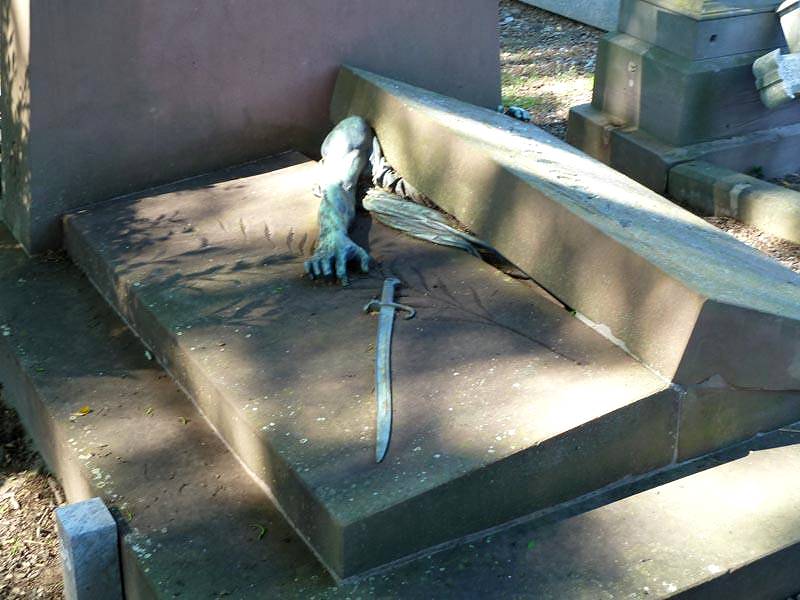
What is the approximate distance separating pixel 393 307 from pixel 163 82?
1736mm

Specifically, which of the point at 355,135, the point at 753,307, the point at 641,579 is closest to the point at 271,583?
the point at 641,579

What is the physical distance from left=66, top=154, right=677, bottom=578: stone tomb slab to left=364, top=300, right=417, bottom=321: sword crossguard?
0.11 ft

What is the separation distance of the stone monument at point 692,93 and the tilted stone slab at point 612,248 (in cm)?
157

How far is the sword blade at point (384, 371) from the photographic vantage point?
10.1 feet

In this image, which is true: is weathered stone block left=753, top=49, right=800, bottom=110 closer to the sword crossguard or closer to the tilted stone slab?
the tilted stone slab

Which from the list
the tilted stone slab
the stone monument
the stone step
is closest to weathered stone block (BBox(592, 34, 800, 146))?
the stone monument

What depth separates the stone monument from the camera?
589cm

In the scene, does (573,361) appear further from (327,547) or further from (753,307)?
(327,547)

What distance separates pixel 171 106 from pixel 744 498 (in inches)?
117

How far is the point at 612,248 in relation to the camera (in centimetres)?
341

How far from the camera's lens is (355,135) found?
466cm

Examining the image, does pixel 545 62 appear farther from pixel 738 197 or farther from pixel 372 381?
pixel 372 381

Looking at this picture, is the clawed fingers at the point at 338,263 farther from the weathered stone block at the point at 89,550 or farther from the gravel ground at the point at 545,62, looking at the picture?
the gravel ground at the point at 545,62

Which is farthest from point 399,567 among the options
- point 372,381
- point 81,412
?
point 81,412
